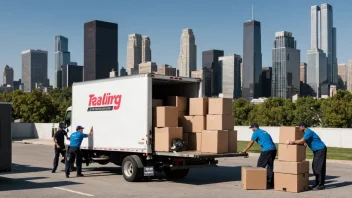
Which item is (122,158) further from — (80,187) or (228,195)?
(228,195)

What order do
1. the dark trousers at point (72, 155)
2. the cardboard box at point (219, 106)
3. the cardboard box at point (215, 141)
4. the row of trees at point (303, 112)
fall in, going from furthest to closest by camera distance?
the row of trees at point (303, 112) → the dark trousers at point (72, 155) → the cardboard box at point (219, 106) → the cardboard box at point (215, 141)

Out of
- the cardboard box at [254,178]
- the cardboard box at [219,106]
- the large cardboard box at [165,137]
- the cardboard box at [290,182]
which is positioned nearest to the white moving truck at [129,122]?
the large cardboard box at [165,137]

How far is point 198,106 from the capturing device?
48.1ft

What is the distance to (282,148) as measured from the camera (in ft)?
43.0

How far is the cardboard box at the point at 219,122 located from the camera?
551 inches

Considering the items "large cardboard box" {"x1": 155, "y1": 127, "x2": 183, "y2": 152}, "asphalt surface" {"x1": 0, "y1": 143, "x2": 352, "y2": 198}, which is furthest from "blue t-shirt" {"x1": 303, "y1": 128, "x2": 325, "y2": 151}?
"large cardboard box" {"x1": 155, "y1": 127, "x2": 183, "y2": 152}

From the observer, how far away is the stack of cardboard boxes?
12.7 metres

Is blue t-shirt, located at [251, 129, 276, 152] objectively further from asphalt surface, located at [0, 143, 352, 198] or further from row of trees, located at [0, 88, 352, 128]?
row of trees, located at [0, 88, 352, 128]

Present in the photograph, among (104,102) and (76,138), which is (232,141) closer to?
(104,102)

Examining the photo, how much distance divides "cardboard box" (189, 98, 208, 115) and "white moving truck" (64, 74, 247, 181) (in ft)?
2.46

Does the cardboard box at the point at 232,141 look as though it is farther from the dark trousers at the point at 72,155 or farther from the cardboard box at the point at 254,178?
the dark trousers at the point at 72,155

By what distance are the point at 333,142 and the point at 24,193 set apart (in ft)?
92.5

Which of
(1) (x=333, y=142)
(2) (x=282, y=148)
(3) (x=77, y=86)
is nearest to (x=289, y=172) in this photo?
(2) (x=282, y=148)

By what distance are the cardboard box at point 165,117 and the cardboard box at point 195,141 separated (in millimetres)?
709
